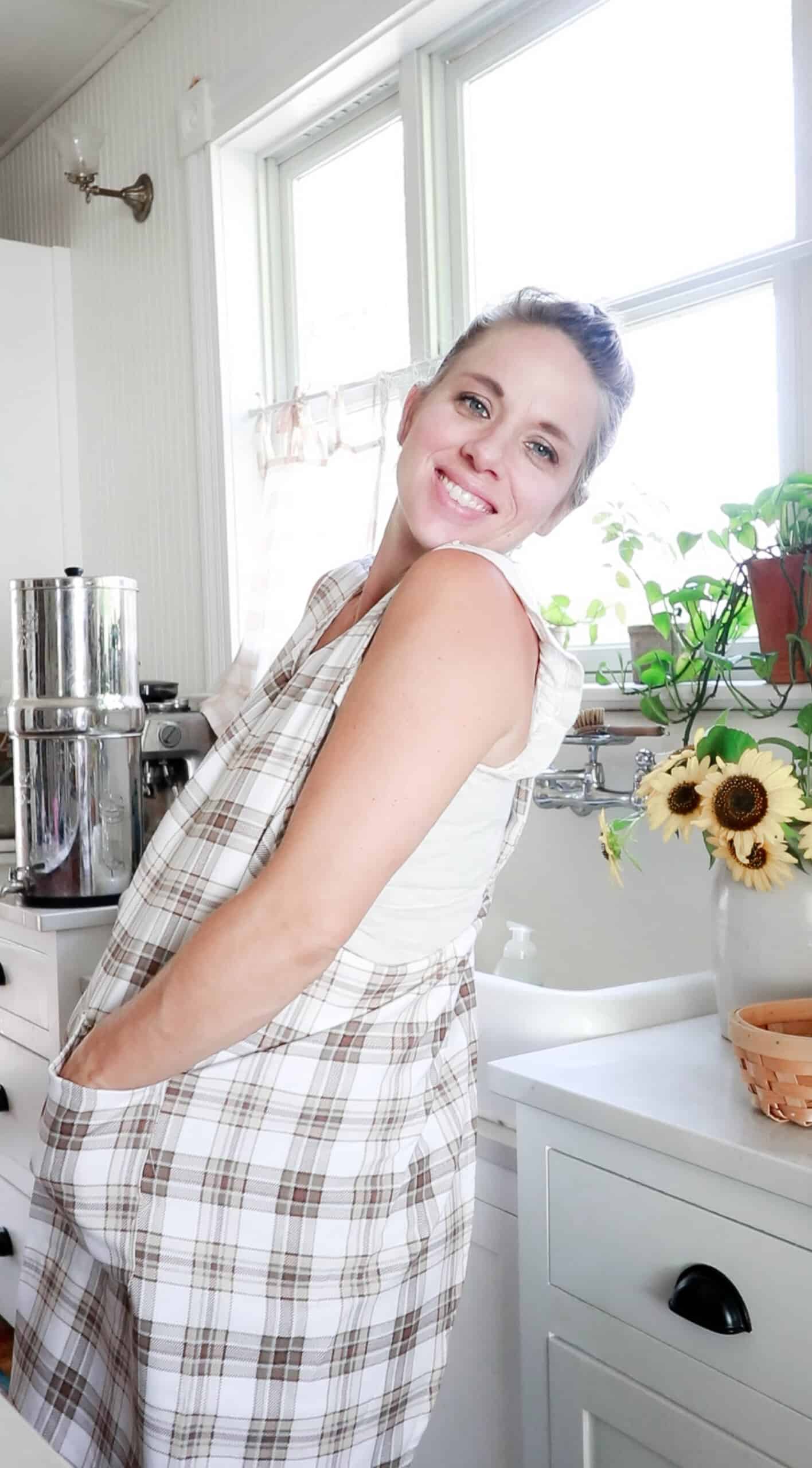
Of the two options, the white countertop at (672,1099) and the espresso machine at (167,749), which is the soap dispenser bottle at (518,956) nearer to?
the white countertop at (672,1099)

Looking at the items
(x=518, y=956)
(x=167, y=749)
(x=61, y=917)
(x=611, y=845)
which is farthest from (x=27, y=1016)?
(x=611, y=845)

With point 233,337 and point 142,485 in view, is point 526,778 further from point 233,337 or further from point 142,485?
point 142,485

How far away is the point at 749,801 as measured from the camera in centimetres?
111

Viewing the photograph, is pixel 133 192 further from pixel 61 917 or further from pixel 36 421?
pixel 61 917

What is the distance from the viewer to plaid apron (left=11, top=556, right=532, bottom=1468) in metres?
0.93

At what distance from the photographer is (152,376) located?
3000 millimetres

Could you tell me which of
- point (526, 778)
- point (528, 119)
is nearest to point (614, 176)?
point (528, 119)

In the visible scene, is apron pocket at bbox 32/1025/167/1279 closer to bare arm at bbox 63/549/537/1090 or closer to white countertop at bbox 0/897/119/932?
bare arm at bbox 63/549/537/1090

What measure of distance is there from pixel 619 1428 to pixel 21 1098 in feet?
4.29

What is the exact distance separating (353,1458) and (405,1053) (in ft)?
1.09

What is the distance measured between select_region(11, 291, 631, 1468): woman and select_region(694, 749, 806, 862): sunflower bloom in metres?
0.20

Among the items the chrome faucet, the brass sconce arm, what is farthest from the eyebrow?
the brass sconce arm

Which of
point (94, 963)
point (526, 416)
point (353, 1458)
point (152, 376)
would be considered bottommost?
point (353, 1458)

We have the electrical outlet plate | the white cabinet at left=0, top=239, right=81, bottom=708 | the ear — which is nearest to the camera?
the ear
